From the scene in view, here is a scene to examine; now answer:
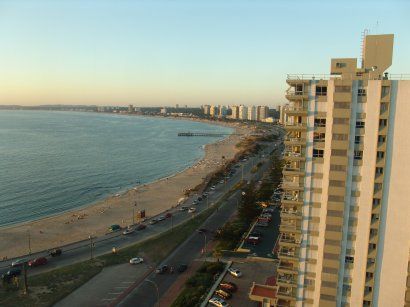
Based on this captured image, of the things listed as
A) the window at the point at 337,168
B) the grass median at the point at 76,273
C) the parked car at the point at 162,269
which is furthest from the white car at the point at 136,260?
the window at the point at 337,168

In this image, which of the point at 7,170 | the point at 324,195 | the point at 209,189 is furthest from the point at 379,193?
the point at 7,170

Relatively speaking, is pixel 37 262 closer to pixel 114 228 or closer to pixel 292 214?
pixel 114 228

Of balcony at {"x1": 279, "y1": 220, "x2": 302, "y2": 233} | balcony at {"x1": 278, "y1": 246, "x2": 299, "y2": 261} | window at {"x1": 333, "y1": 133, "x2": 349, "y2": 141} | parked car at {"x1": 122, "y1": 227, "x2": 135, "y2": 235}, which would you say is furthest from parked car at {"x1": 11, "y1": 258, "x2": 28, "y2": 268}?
window at {"x1": 333, "y1": 133, "x2": 349, "y2": 141}

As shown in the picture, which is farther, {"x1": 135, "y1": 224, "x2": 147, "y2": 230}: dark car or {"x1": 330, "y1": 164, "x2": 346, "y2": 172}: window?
{"x1": 135, "y1": 224, "x2": 147, "y2": 230}: dark car

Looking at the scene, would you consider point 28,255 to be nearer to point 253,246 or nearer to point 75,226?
point 75,226

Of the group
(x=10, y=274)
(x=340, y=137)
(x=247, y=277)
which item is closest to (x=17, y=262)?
(x=10, y=274)

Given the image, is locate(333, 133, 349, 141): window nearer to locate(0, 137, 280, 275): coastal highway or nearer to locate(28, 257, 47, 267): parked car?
locate(0, 137, 280, 275): coastal highway

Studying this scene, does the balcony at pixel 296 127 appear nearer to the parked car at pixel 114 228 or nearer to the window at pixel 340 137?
the window at pixel 340 137
